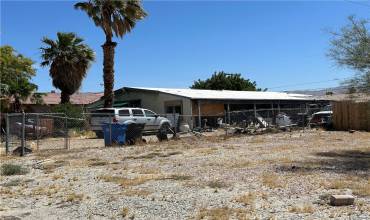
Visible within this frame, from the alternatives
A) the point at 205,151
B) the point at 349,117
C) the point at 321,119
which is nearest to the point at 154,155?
the point at 205,151

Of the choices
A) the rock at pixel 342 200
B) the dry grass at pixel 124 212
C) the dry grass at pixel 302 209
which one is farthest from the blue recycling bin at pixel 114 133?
the rock at pixel 342 200

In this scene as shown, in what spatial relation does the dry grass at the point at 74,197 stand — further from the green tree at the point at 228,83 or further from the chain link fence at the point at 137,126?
the green tree at the point at 228,83

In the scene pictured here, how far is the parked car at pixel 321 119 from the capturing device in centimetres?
3375

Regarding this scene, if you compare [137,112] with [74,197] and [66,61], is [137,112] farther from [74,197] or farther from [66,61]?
[74,197]

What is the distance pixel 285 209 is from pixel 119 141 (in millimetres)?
15058

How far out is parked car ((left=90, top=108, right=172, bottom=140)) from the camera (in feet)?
92.3

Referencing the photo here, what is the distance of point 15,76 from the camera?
132 feet

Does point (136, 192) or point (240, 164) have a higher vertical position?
point (240, 164)

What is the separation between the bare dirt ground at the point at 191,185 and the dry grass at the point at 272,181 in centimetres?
2

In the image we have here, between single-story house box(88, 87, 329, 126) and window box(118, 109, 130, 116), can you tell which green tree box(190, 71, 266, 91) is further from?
window box(118, 109, 130, 116)

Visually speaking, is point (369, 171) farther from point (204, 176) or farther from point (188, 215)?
point (188, 215)

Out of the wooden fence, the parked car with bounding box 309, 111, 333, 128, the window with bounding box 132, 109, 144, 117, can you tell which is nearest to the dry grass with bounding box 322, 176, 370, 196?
the window with bounding box 132, 109, 144, 117

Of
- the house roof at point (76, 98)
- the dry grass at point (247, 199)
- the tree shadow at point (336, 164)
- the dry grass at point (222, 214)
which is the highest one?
the house roof at point (76, 98)

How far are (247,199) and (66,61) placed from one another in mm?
33912
